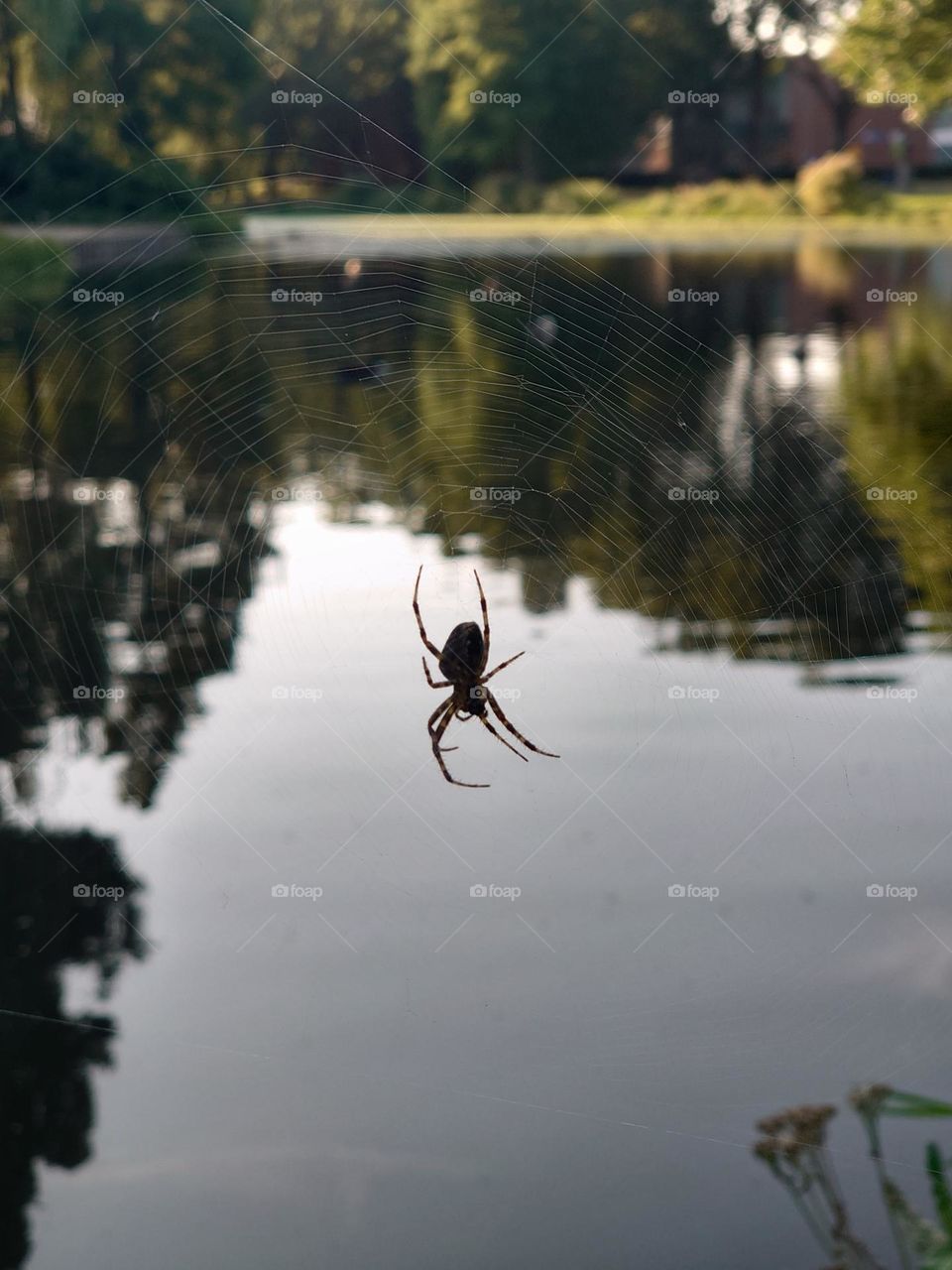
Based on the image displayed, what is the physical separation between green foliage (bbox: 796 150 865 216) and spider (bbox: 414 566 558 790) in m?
27.8

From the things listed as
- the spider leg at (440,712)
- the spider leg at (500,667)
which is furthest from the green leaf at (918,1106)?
the spider leg at (440,712)

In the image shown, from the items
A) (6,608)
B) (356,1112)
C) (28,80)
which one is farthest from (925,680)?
(28,80)

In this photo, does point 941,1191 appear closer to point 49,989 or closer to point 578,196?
point 49,989

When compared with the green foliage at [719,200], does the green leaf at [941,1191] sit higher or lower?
lower

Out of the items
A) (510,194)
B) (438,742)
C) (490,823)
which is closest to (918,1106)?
(438,742)

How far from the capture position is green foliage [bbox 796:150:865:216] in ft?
115

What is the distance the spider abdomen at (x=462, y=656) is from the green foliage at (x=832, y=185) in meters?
27.8

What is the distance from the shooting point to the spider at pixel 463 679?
10.0 meters

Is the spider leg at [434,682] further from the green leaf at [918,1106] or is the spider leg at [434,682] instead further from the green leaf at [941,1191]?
the green leaf at [918,1106]

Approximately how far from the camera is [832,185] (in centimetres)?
3547

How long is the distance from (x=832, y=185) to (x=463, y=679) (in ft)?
95.2

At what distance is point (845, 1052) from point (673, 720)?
5.71 m

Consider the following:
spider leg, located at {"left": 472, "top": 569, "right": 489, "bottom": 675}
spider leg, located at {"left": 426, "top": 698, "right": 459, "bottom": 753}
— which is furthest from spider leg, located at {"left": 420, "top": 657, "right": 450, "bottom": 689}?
spider leg, located at {"left": 472, "top": 569, "right": 489, "bottom": 675}

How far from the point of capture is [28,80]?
37.4m
